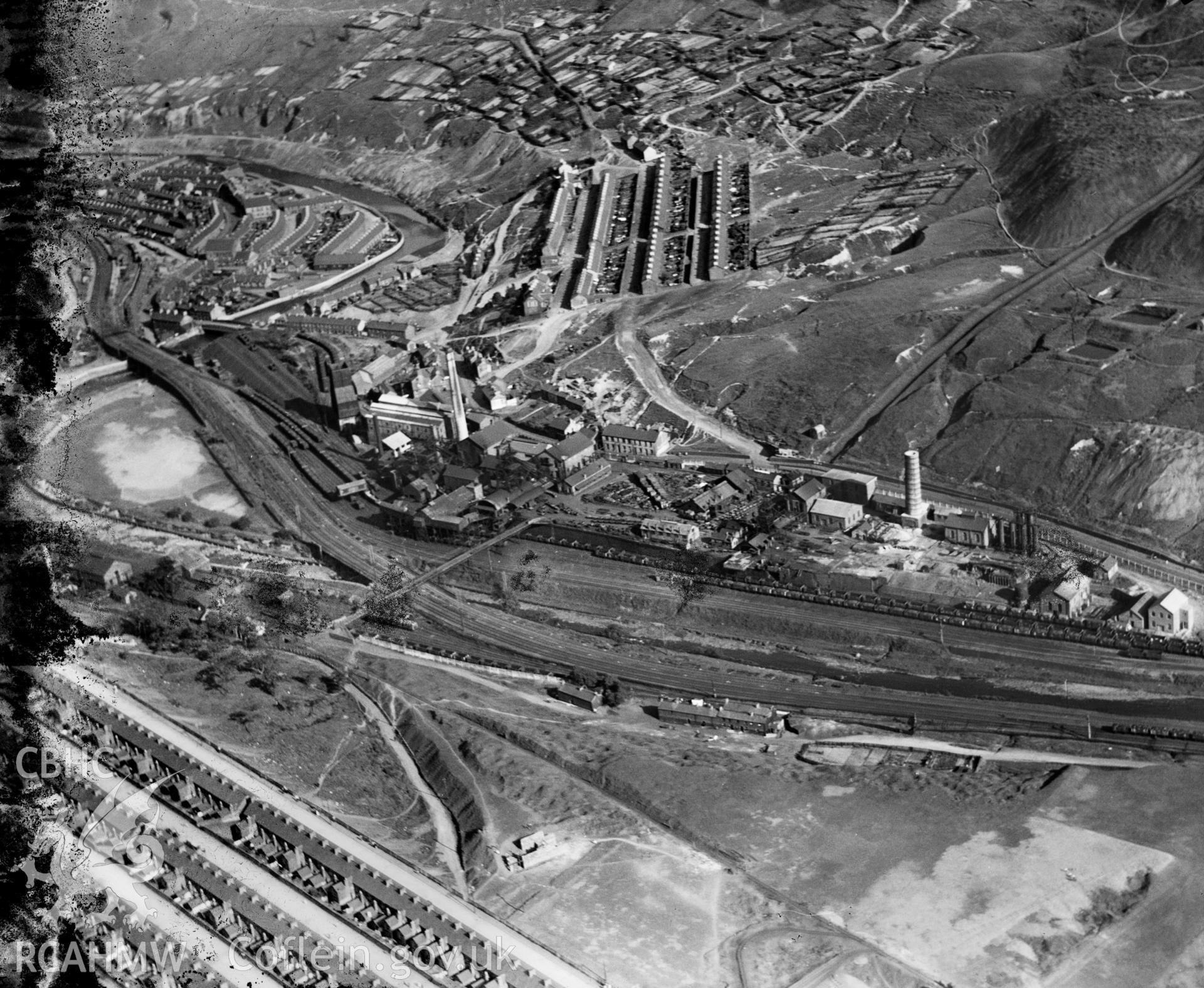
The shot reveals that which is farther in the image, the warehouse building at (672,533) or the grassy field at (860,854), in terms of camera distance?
the warehouse building at (672,533)

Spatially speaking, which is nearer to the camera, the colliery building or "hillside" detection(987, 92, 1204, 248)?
the colliery building

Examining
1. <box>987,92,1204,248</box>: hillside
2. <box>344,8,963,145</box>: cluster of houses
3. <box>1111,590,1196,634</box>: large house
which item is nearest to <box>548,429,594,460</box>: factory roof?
<box>1111,590,1196,634</box>: large house

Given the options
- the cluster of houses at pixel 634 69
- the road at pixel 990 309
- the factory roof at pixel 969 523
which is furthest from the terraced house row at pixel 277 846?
the cluster of houses at pixel 634 69

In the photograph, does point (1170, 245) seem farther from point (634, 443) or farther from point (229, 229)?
point (229, 229)

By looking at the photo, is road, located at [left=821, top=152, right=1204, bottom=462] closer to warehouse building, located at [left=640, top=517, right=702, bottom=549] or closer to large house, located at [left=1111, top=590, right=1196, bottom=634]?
warehouse building, located at [left=640, top=517, right=702, bottom=549]

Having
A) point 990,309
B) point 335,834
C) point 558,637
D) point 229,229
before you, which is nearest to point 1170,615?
point 558,637

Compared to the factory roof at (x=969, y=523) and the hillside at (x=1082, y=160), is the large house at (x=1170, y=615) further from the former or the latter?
the hillside at (x=1082, y=160)

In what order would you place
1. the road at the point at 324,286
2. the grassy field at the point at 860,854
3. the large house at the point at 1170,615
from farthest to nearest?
the road at the point at 324,286 → the large house at the point at 1170,615 → the grassy field at the point at 860,854
